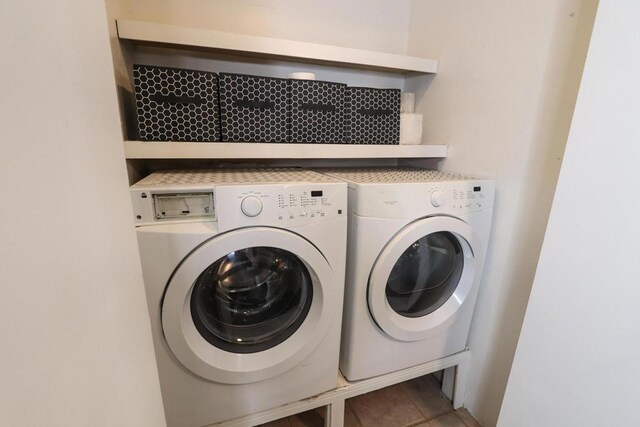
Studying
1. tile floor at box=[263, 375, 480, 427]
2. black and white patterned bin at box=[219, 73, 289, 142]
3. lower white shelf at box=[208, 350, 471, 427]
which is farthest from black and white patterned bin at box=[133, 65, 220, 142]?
tile floor at box=[263, 375, 480, 427]

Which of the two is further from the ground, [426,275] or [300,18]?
[300,18]

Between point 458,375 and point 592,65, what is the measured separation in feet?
4.04

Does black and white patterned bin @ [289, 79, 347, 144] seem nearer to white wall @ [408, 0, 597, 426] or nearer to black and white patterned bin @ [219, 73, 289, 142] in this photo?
black and white patterned bin @ [219, 73, 289, 142]

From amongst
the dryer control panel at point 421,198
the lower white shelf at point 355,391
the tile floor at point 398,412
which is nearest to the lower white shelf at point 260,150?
the dryer control panel at point 421,198

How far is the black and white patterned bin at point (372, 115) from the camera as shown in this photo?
1.32 meters

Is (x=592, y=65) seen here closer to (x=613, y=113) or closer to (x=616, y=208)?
(x=613, y=113)

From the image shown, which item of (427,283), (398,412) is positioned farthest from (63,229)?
(398,412)

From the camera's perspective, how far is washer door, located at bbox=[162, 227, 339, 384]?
0.85 m

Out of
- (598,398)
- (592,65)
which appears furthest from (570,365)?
(592,65)

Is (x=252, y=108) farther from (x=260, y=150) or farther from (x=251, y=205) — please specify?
(x=251, y=205)

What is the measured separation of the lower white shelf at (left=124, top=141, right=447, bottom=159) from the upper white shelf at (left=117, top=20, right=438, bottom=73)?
0.36 metres

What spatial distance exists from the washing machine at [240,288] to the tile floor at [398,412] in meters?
0.31

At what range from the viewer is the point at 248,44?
113 cm

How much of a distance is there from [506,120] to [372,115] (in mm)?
526
